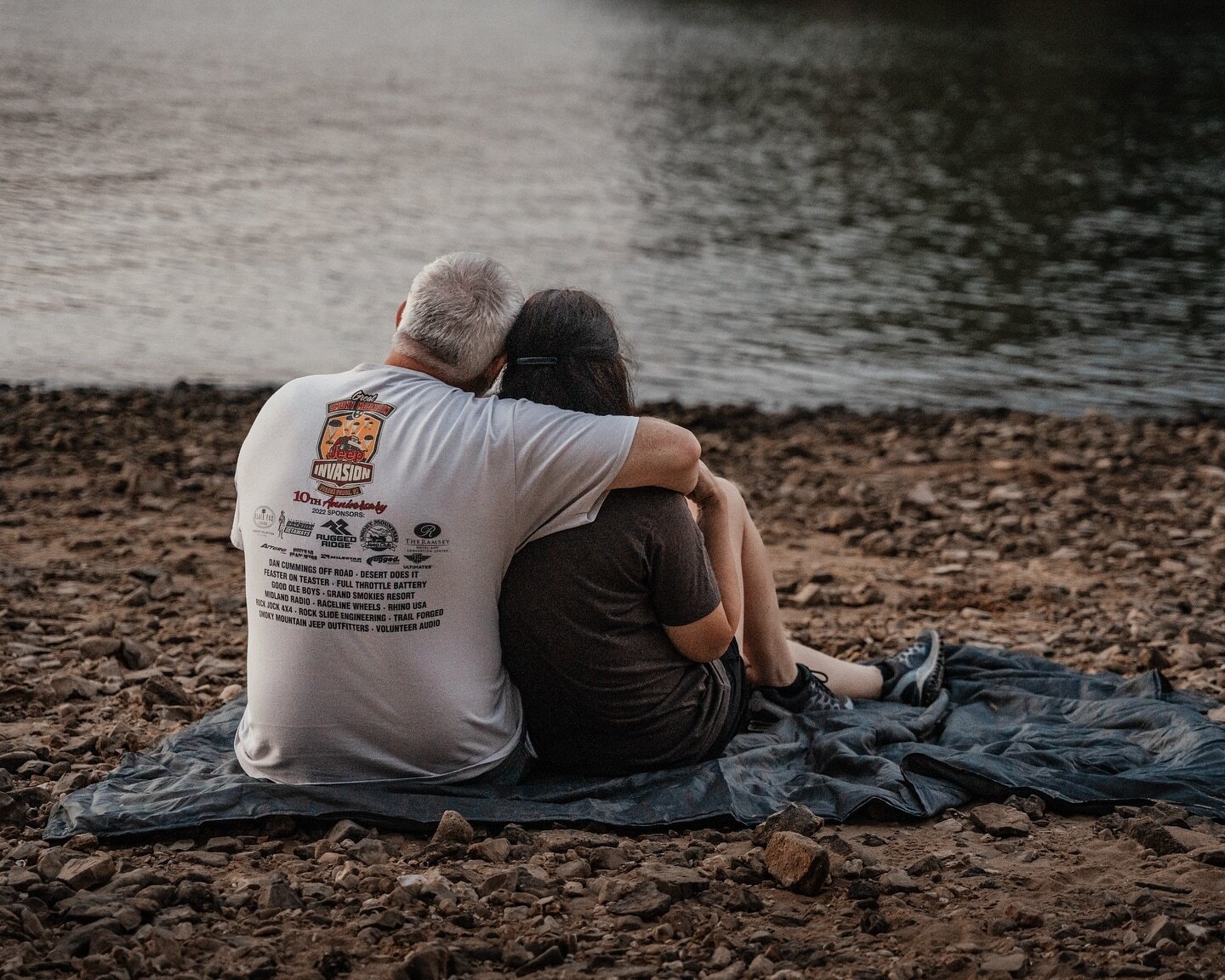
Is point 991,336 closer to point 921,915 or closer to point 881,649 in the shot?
point 881,649

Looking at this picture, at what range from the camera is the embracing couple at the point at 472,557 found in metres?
4.10

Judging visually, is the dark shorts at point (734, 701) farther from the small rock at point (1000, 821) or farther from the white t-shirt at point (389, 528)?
the white t-shirt at point (389, 528)

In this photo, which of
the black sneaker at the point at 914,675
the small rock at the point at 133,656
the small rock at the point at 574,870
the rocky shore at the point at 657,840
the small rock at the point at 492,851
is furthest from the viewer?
the small rock at the point at 133,656

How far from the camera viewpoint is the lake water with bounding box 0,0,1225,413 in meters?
16.5

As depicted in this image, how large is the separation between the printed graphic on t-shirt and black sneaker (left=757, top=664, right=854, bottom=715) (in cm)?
196

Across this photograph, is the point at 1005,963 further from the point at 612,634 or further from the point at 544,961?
the point at 612,634

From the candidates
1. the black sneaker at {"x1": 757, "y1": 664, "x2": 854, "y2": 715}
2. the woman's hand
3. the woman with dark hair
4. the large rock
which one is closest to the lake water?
the black sneaker at {"x1": 757, "y1": 664, "x2": 854, "y2": 715}


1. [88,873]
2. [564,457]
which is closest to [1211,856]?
[564,457]

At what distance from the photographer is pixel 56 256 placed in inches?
770

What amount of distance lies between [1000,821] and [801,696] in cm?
105

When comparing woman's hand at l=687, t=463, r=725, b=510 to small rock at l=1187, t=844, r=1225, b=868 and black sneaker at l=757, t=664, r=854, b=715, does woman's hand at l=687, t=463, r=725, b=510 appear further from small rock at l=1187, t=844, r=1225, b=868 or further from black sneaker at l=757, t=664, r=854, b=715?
small rock at l=1187, t=844, r=1225, b=868

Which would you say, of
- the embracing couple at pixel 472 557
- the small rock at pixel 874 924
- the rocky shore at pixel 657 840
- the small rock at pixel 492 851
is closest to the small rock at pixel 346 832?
the rocky shore at pixel 657 840

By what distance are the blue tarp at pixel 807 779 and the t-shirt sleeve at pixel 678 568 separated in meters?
0.61

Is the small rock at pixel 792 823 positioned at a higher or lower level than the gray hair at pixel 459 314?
lower
